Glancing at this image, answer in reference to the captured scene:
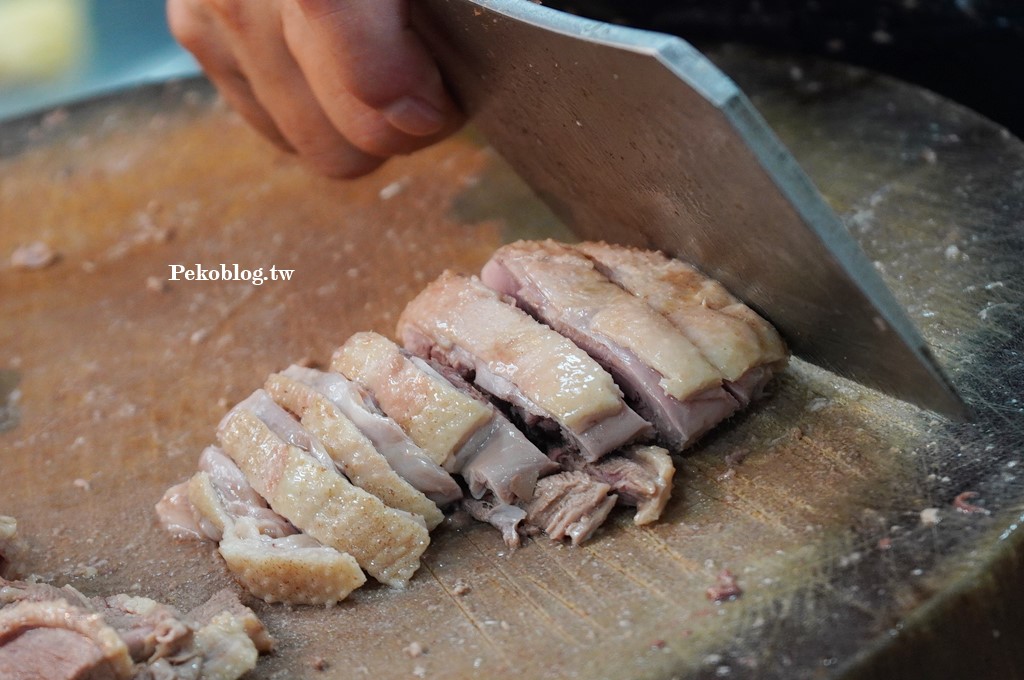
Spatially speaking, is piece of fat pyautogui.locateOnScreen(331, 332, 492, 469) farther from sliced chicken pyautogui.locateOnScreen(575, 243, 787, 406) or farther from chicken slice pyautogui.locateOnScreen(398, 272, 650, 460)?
sliced chicken pyautogui.locateOnScreen(575, 243, 787, 406)

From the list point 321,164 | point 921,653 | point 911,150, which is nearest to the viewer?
point 921,653

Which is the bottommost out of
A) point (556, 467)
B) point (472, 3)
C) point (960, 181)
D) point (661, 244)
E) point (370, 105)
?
point (960, 181)

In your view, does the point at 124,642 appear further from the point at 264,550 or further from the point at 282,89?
the point at 282,89

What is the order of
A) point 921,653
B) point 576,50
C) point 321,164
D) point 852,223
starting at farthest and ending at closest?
point 321,164
point 852,223
point 576,50
point 921,653

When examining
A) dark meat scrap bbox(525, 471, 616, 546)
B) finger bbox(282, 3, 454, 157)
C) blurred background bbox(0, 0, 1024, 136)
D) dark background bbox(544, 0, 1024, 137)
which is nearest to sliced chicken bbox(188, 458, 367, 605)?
dark meat scrap bbox(525, 471, 616, 546)

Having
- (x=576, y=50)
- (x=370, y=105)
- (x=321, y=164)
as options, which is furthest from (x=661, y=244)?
(x=321, y=164)

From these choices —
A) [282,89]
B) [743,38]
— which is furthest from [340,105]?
[743,38]

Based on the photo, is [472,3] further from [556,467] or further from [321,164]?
[321,164]
